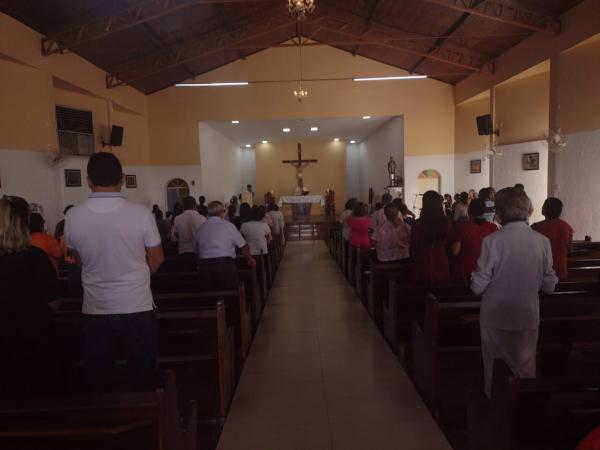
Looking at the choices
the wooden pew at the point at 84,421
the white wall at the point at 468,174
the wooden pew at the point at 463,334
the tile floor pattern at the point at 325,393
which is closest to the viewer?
the wooden pew at the point at 84,421

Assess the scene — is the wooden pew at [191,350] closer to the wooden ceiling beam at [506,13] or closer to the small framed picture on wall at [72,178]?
the small framed picture on wall at [72,178]

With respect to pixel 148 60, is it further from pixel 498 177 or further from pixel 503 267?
pixel 503 267

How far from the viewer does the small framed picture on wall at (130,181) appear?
512 inches

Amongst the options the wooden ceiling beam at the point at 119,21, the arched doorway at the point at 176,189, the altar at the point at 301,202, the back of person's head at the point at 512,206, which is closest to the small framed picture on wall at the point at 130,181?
the arched doorway at the point at 176,189

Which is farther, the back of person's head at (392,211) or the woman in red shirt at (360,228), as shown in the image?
the woman in red shirt at (360,228)

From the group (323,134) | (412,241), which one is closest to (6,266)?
(412,241)

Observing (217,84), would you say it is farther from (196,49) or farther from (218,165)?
(218,165)

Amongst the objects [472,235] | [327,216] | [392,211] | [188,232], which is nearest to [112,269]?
[472,235]

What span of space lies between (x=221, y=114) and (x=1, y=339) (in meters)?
12.8

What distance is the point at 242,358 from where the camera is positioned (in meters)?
4.29

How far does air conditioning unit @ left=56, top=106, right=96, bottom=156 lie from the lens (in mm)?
10336

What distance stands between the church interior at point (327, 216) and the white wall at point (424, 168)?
0.19 feet

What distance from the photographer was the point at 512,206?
8.07ft

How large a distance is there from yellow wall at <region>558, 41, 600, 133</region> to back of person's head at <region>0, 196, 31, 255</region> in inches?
344
